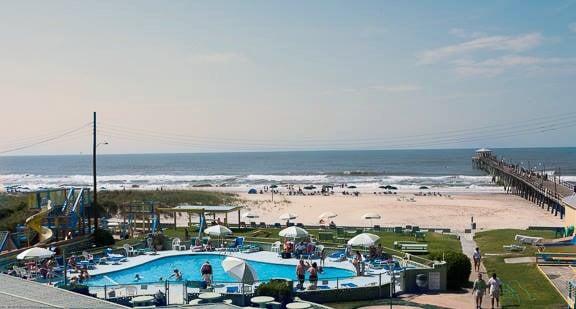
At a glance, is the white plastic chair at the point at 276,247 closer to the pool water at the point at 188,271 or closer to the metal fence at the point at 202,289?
the pool water at the point at 188,271

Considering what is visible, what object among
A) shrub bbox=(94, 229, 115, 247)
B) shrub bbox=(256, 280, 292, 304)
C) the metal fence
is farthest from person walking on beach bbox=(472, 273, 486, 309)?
shrub bbox=(94, 229, 115, 247)

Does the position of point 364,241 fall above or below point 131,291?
above

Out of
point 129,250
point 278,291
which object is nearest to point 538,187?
point 129,250

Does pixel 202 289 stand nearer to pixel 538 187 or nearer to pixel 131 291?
pixel 131 291

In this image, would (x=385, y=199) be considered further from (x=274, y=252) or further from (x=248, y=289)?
(x=248, y=289)

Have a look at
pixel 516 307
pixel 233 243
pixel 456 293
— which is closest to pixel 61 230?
pixel 233 243

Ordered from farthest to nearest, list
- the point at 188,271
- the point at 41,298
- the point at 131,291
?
the point at 188,271 < the point at 131,291 < the point at 41,298

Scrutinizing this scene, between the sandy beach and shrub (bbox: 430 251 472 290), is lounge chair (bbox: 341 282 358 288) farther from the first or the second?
the sandy beach
